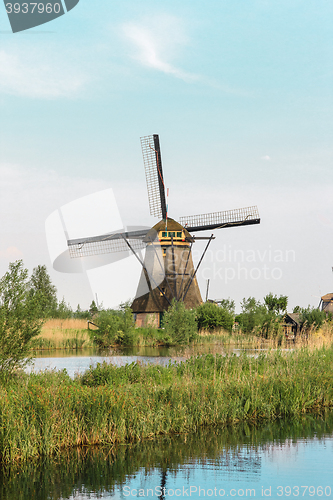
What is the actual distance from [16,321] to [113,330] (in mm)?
23628

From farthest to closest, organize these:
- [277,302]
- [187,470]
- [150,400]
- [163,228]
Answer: [277,302]
[163,228]
[150,400]
[187,470]

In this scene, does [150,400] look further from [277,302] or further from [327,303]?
[327,303]

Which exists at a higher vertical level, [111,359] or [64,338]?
[64,338]

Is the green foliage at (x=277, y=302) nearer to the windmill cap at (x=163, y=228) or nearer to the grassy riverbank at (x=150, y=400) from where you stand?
the windmill cap at (x=163, y=228)

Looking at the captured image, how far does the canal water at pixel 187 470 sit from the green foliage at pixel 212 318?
30.7 metres

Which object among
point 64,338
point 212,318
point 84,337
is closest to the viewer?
point 64,338

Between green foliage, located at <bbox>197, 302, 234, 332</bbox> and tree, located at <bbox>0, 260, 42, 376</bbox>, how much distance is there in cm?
2898

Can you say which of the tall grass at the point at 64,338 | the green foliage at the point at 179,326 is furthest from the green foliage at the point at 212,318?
the tall grass at the point at 64,338

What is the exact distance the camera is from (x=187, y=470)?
7.32 meters

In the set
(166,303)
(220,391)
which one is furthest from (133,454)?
(166,303)

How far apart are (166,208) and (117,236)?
430cm

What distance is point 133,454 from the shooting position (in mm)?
8117

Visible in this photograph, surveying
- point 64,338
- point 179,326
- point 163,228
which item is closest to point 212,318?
point 179,326

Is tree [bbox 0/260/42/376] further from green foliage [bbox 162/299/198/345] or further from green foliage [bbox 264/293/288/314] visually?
green foliage [bbox 264/293/288/314]
